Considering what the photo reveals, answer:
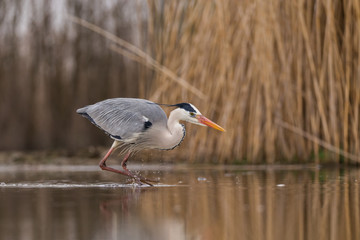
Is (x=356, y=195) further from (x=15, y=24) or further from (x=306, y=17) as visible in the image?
(x=15, y=24)

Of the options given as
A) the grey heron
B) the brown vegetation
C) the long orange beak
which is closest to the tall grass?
the brown vegetation

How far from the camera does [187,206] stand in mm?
5211

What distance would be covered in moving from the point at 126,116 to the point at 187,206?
254cm

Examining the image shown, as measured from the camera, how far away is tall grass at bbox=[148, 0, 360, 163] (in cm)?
940

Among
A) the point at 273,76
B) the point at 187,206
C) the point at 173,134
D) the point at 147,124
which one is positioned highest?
the point at 273,76

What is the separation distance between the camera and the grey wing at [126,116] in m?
7.45

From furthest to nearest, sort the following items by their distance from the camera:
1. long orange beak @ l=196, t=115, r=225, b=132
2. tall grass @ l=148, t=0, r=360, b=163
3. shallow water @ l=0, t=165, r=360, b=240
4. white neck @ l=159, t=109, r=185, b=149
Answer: tall grass @ l=148, t=0, r=360, b=163, long orange beak @ l=196, t=115, r=225, b=132, white neck @ l=159, t=109, r=185, b=149, shallow water @ l=0, t=165, r=360, b=240

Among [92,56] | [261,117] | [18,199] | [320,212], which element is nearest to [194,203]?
[320,212]

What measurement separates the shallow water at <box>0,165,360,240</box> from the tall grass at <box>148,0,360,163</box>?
4.42 ft

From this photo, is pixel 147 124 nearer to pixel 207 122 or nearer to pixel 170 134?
pixel 170 134

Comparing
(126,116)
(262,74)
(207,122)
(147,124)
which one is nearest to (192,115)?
(207,122)

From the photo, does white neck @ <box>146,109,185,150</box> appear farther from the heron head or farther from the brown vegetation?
the brown vegetation

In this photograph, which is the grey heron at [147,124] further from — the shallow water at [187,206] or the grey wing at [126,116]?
the shallow water at [187,206]

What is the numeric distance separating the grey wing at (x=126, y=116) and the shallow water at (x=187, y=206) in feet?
1.77
